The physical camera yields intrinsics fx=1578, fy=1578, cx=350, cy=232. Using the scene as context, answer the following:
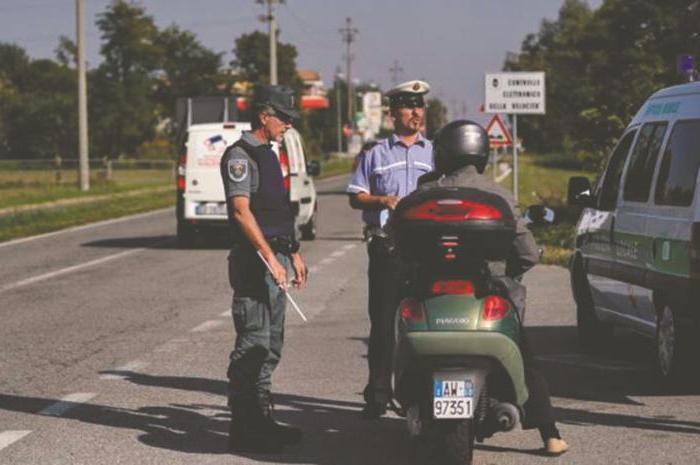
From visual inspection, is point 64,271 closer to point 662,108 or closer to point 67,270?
point 67,270

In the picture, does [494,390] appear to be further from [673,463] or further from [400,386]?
[673,463]

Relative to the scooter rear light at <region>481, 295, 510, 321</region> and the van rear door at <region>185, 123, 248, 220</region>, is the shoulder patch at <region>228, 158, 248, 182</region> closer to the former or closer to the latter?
the scooter rear light at <region>481, 295, 510, 321</region>

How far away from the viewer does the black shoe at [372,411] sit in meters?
8.05

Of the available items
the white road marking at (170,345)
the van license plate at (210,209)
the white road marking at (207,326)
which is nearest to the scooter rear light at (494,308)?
the white road marking at (170,345)

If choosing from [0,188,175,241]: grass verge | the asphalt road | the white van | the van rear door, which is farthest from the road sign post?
the asphalt road

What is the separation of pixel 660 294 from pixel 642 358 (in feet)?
5.63

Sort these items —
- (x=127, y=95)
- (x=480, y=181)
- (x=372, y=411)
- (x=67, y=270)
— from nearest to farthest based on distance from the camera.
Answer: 1. (x=480, y=181)
2. (x=372, y=411)
3. (x=67, y=270)
4. (x=127, y=95)

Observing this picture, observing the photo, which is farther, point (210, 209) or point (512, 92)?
point (512, 92)

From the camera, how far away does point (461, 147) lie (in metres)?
7.02

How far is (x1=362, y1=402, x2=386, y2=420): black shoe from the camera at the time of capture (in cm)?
805

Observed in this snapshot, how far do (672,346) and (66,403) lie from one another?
357 centimetres

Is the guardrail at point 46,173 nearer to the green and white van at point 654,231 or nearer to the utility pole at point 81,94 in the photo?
the utility pole at point 81,94

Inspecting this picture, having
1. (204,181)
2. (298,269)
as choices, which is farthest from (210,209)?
(298,269)

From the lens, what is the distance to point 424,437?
21.9 feet
